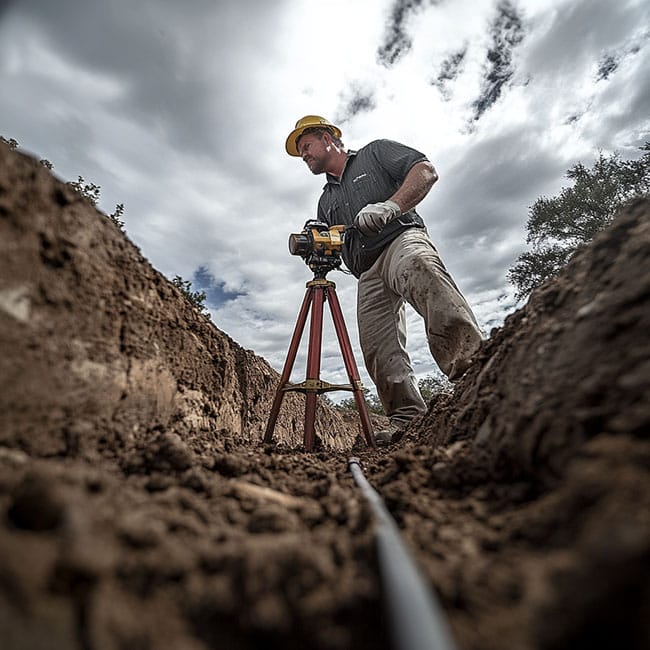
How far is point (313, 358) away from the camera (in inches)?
101

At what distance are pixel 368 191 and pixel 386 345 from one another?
133 cm

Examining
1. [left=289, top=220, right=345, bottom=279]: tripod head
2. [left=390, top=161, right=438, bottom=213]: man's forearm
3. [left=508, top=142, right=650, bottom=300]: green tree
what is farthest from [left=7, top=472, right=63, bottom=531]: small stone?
[left=508, top=142, right=650, bottom=300]: green tree

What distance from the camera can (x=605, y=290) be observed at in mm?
921

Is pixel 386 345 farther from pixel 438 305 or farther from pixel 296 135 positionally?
pixel 296 135

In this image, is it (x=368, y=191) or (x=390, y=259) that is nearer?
(x=390, y=259)

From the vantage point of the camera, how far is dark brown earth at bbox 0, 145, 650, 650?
44 cm

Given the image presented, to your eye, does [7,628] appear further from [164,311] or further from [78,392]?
[164,311]

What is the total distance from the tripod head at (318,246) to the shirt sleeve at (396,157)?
26.9 inches

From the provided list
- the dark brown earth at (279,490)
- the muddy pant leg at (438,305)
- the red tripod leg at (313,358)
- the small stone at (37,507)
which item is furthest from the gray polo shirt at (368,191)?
the small stone at (37,507)

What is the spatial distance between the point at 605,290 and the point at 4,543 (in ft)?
4.14

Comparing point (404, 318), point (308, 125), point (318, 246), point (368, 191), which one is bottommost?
point (404, 318)

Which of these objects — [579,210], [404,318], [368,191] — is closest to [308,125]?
[368,191]

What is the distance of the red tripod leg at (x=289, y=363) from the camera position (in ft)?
8.28

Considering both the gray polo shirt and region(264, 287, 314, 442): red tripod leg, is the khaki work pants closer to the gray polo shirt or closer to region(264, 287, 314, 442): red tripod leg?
the gray polo shirt
